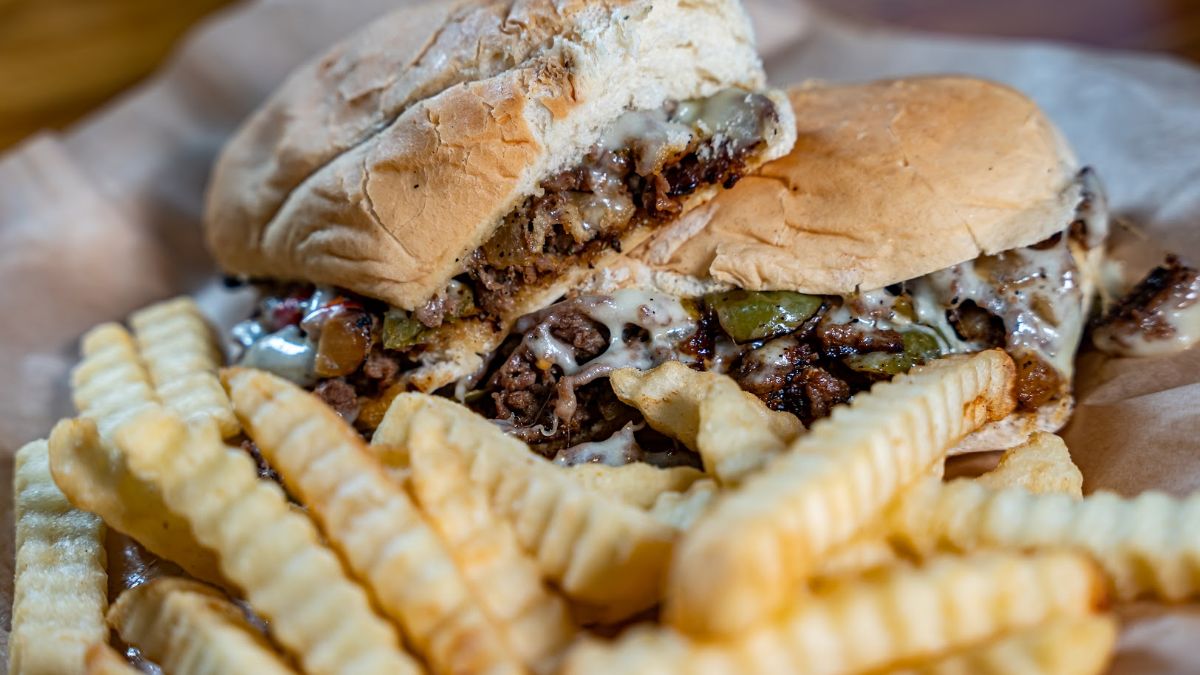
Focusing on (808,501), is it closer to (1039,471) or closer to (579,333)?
(1039,471)

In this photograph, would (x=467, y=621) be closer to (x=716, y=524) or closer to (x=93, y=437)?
(x=716, y=524)

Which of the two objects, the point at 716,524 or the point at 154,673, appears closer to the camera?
the point at 716,524

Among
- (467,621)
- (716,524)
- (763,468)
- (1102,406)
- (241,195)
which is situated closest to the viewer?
(716,524)

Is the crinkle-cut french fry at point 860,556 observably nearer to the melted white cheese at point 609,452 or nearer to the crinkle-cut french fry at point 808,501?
the crinkle-cut french fry at point 808,501

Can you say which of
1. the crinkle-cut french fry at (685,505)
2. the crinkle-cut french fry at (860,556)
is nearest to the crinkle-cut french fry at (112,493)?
the crinkle-cut french fry at (685,505)

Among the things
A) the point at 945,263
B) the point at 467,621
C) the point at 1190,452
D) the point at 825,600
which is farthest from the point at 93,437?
the point at 1190,452

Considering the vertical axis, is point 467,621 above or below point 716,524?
below

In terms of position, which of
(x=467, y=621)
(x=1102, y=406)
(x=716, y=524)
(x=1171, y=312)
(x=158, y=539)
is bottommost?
(x=1102, y=406)
